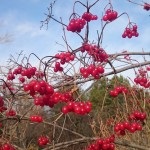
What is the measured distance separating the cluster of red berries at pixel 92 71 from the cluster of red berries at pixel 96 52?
0.18 m

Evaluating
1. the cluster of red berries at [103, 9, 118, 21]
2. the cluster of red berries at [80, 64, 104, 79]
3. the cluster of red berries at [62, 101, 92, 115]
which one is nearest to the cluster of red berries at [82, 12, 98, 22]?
the cluster of red berries at [103, 9, 118, 21]

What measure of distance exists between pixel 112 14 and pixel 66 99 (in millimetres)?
1398

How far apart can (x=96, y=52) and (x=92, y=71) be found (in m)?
0.30

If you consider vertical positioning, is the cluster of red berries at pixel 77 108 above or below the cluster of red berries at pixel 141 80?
below

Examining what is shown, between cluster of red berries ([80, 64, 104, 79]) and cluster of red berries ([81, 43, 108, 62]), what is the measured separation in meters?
0.18

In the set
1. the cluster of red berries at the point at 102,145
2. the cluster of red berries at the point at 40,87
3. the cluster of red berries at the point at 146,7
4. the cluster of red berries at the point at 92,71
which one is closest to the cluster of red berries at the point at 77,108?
the cluster of red berries at the point at 40,87

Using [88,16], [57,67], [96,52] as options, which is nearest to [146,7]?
[88,16]

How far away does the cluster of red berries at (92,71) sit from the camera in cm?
327

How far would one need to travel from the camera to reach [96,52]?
11.5ft

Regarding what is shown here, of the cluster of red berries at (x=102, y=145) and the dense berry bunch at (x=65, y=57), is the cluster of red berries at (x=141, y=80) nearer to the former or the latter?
the cluster of red berries at (x=102, y=145)

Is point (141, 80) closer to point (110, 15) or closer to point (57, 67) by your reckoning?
point (110, 15)

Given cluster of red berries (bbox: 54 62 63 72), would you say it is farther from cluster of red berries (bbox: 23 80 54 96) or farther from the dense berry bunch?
cluster of red berries (bbox: 23 80 54 96)

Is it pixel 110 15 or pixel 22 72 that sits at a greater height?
pixel 110 15

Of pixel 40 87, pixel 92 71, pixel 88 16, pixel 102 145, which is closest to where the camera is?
pixel 40 87
